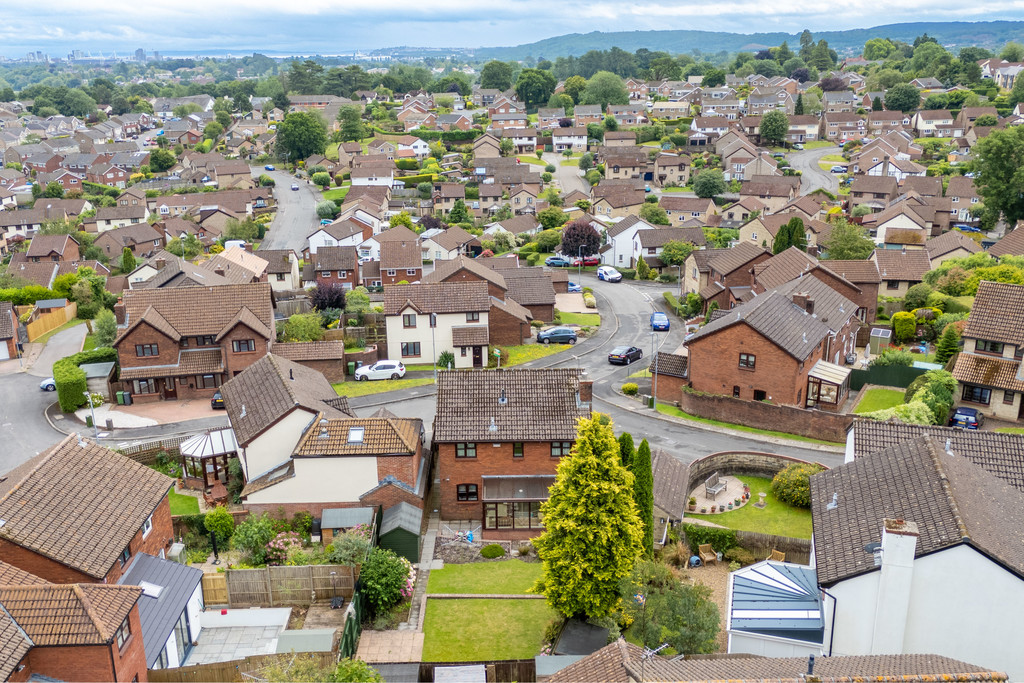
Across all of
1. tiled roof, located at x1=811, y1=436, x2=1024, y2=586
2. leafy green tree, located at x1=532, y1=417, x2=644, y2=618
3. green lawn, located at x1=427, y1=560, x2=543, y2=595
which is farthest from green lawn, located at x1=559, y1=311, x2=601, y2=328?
leafy green tree, located at x1=532, y1=417, x2=644, y2=618

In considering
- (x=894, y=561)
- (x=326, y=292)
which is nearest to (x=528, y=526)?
(x=894, y=561)

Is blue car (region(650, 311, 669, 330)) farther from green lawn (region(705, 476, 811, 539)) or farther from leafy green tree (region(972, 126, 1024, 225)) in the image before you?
leafy green tree (region(972, 126, 1024, 225))

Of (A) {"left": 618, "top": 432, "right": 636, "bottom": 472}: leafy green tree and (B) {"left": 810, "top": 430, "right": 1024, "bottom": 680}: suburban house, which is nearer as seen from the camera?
(B) {"left": 810, "top": 430, "right": 1024, "bottom": 680}: suburban house

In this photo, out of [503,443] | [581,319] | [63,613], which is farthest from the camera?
[581,319]

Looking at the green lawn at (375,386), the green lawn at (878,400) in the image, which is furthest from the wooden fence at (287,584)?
the green lawn at (878,400)

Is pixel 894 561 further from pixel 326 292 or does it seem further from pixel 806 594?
pixel 326 292

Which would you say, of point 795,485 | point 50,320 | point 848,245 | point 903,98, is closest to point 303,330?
point 50,320

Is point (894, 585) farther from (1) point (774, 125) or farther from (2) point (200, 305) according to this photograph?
(1) point (774, 125)

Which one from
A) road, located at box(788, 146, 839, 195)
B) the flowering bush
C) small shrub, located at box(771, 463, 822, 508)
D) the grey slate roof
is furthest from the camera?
road, located at box(788, 146, 839, 195)
